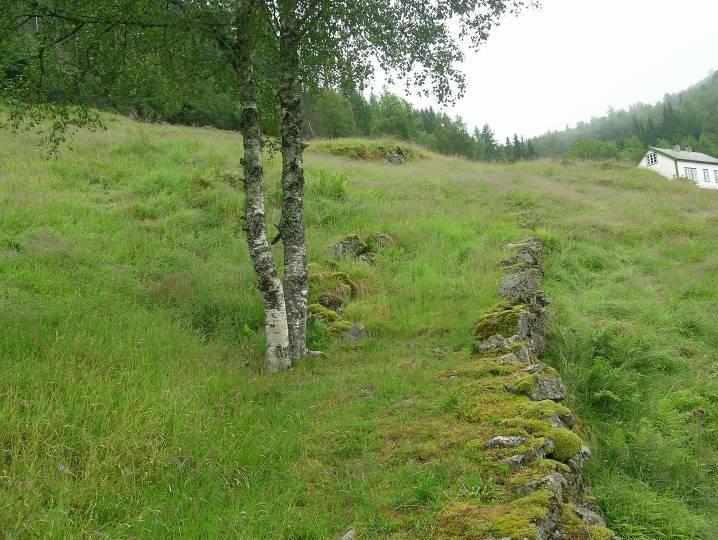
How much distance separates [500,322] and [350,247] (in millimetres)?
5675

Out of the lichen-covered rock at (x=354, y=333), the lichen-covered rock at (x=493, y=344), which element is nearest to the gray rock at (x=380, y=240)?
the lichen-covered rock at (x=354, y=333)

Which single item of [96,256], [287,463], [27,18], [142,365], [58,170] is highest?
[27,18]

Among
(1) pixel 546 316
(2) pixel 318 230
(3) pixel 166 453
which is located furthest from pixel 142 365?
(2) pixel 318 230

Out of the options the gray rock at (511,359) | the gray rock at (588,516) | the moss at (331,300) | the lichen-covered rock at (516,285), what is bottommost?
the gray rock at (588,516)

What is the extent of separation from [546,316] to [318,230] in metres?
7.63

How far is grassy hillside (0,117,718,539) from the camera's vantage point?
3873mm

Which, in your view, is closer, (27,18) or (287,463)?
(287,463)

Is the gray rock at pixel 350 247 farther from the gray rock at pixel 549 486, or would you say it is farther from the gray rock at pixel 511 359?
the gray rock at pixel 549 486

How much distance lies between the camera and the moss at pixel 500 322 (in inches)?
294

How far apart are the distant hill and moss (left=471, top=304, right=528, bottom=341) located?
57.9m

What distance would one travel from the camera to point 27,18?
728cm

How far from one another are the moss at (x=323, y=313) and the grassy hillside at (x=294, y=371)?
1.10 feet

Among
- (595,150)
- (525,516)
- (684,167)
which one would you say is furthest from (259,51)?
(595,150)

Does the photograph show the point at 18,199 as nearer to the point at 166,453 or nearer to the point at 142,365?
the point at 142,365
